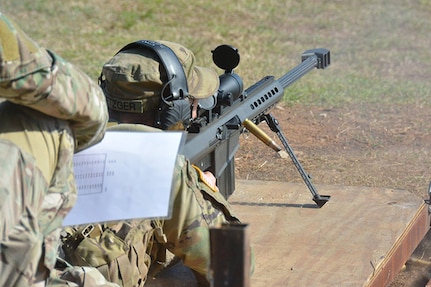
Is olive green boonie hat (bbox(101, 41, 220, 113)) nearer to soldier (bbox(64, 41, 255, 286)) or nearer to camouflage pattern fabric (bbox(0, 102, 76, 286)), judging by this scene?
soldier (bbox(64, 41, 255, 286))

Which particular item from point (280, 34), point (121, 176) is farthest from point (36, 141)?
point (280, 34)

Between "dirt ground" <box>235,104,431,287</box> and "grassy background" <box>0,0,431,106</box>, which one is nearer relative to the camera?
"dirt ground" <box>235,104,431,287</box>

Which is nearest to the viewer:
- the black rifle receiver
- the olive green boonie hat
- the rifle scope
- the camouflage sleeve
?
the camouflage sleeve

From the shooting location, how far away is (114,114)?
2977mm

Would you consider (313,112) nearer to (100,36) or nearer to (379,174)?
(379,174)

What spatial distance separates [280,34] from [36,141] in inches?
298

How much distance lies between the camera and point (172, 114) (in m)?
2.88

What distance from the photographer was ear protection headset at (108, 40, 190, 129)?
9.43 feet

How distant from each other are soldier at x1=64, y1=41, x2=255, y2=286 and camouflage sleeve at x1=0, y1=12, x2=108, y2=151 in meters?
0.67

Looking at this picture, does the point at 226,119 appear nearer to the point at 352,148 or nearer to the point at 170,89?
the point at 170,89

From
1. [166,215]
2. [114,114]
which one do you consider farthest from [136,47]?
[166,215]

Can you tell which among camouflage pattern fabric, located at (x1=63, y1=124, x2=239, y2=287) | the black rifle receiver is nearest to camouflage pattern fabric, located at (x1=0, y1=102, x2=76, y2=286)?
camouflage pattern fabric, located at (x1=63, y1=124, x2=239, y2=287)

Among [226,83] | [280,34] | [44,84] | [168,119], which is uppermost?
[44,84]

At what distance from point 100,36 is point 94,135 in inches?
283
